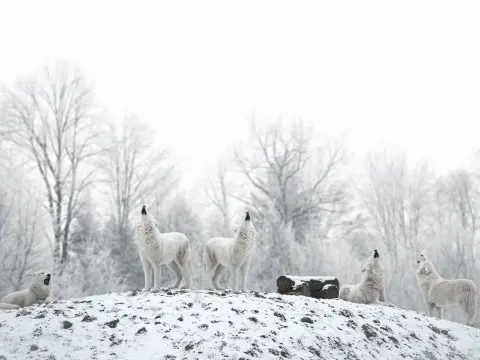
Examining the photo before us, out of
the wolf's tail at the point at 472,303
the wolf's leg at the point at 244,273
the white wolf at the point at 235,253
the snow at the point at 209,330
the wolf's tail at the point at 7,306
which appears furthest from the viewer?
the wolf's tail at the point at 472,303

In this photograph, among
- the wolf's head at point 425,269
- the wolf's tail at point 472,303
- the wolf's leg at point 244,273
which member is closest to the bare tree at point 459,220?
the wolf's head at point 425,269

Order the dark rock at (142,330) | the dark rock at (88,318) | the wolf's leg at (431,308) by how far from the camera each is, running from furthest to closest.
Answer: the wolf's leg at (431,308)
the dark rock at (88,318)
the dark rock at (142,330)

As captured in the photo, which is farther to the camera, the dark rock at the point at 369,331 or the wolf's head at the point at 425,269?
the wolf's head at the point at 425,269

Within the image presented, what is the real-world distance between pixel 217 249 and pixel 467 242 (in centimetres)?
2714

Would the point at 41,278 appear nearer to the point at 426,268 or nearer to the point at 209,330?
the point at 209,330

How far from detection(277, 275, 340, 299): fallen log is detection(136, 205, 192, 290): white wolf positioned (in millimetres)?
2826

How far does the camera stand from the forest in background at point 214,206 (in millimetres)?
24734

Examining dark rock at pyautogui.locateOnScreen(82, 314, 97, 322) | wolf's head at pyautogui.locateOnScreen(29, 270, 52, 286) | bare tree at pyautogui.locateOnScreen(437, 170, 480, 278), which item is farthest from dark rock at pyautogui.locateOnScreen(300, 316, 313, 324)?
bare tree at pyautogui.locateOnScreen(437, 170, 480, 278)

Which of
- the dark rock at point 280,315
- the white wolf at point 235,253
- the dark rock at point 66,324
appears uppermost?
the white wolf at point 235,253

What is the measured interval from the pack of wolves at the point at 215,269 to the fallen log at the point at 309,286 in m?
0.66

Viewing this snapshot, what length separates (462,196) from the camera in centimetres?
3484

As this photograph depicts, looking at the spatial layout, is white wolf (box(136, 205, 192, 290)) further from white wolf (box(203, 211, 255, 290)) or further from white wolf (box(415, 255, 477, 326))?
white wolf (box(415, 255, 477, 326))

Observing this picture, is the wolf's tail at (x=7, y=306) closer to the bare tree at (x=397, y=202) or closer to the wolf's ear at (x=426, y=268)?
the wolf's ear at (x=426, y=268)

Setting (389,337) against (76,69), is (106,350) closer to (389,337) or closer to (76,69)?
(389,337)
